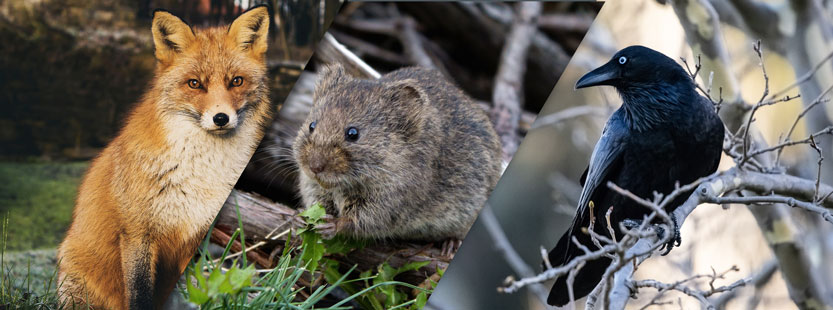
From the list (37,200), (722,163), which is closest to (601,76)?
(722,163)

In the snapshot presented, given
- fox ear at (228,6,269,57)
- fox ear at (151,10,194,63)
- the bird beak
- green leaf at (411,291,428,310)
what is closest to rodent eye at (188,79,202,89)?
fox ear at (151,10,194,63)

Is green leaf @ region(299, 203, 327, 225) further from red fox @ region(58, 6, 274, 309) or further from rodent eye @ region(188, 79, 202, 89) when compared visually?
rodent eye @ region(188, 79, 202, 89)

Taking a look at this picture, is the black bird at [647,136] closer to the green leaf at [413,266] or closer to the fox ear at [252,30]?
the green leaf at [413,266]

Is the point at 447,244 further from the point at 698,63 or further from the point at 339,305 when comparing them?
the point at 698,63

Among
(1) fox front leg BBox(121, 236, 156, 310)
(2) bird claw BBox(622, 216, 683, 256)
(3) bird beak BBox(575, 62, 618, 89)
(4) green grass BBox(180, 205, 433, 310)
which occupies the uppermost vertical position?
(3) bird beak BBox(575, 62, 618, 89)

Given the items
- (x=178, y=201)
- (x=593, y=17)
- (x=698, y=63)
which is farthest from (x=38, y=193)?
(x=698, y=63)
